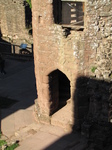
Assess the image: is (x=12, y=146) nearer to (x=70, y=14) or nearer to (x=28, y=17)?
(x=70, y=14)

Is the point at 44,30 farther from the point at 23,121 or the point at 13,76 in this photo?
the point at 13,76

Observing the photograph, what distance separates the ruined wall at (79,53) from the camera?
662 cm

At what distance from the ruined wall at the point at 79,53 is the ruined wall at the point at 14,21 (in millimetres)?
11530

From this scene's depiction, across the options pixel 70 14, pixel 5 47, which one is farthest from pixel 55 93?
pixel 5 47

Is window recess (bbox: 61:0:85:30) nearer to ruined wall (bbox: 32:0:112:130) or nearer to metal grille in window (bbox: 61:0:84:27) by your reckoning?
metal grille in window (bbox: 61:0:84:27)

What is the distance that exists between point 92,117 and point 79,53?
72.6 inches

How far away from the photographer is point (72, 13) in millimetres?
7336

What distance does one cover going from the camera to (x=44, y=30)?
24.8ft

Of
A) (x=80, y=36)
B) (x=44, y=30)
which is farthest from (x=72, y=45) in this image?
(x=44, y=30)

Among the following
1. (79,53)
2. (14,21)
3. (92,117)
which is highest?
(14,21)

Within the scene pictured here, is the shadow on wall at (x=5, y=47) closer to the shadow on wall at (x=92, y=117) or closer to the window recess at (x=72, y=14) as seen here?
the window recess at (x=72, y=14)

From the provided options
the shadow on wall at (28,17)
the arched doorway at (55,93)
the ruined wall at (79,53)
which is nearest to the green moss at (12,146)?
the ruined wall at (79,53)

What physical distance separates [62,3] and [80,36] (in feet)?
3.85

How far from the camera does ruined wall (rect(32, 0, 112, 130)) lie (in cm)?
662
